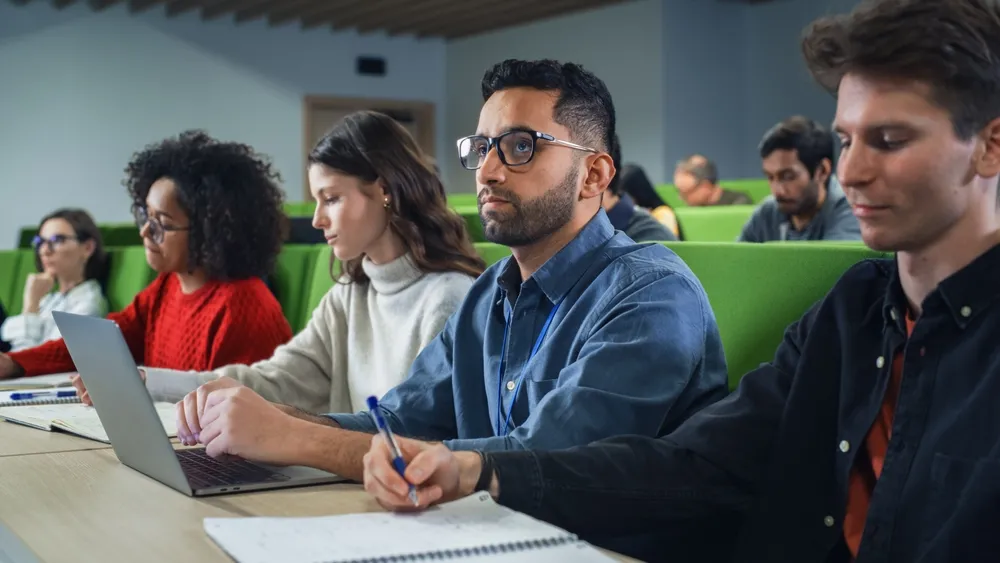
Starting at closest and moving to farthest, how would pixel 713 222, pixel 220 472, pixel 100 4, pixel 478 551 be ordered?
pixel 478 551
pixel 220 472
pixel 713 222
pixel 100 4

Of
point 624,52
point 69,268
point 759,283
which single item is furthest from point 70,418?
point 624,52

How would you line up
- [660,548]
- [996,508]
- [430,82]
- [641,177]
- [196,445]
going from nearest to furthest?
[996,508] → [660,548] → [196,445] → [641,177] → [430,82]

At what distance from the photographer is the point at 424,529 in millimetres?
953

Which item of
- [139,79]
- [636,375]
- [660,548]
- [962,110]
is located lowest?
[660,548]

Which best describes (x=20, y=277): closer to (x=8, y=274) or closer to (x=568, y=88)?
(x=8, y=274)

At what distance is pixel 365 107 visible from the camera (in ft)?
36.3

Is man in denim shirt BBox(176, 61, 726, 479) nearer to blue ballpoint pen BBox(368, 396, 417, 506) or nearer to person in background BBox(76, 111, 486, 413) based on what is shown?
blue ballpoint pen BBox(368, 396, 417, 506)

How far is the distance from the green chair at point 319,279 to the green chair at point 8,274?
6.41 feet

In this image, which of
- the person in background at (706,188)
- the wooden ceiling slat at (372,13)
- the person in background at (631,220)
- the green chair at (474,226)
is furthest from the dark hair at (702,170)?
the wooden ceiling slat at (372,13)

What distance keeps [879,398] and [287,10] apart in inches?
389

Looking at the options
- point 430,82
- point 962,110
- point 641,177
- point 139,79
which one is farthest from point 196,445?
point 430,82

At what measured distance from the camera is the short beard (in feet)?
5.04

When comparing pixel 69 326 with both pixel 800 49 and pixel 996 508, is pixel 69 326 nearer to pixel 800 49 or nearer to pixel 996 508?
pixel 800 49

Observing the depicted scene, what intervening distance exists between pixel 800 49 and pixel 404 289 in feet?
3.54
